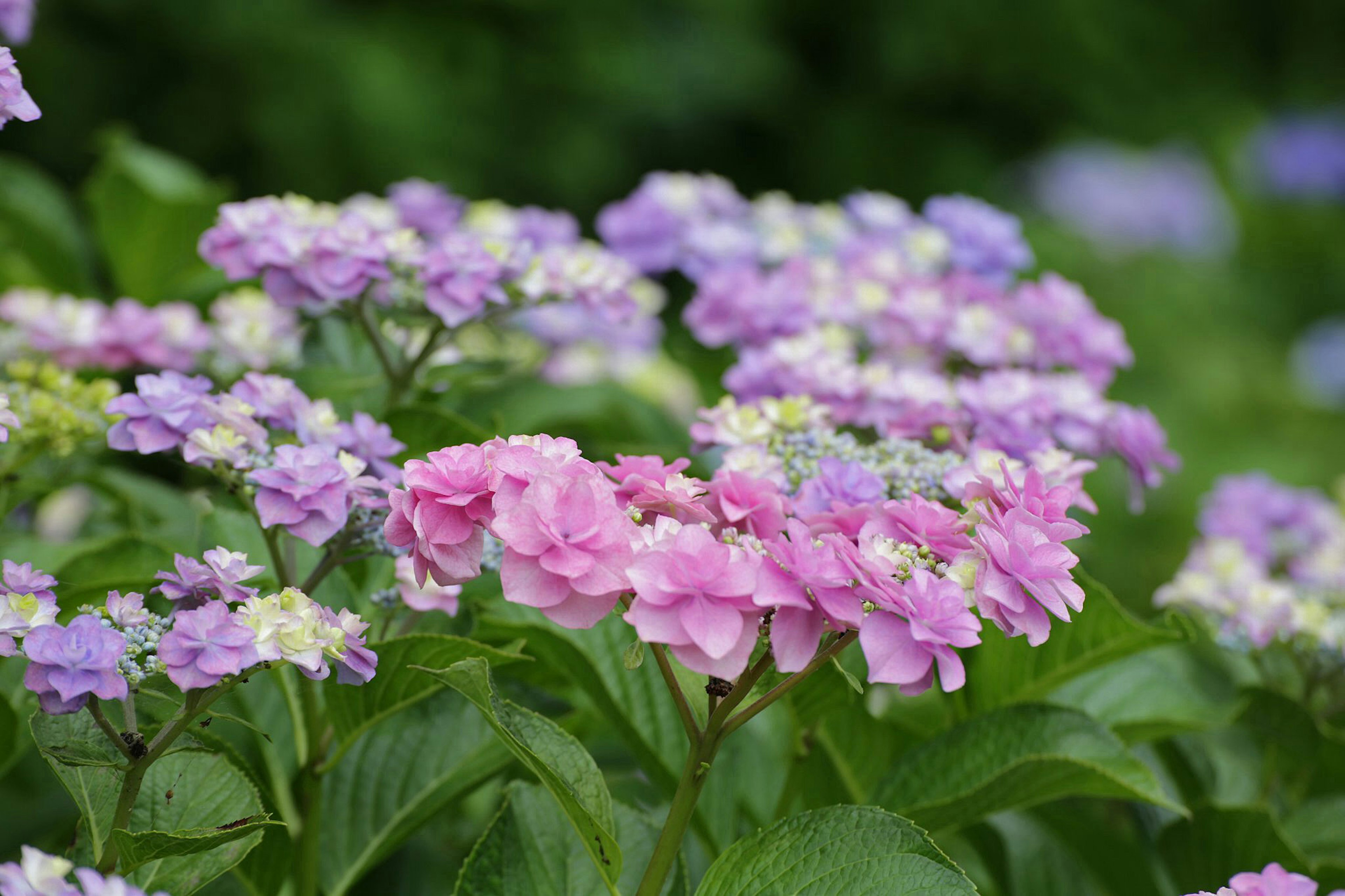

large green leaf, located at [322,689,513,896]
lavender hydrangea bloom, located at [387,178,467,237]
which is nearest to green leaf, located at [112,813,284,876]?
large green leaf, located at [322,689,513,896]

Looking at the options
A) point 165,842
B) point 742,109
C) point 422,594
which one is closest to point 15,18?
point 422,594

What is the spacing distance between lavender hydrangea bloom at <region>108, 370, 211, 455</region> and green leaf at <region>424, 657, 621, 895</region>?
0.23m

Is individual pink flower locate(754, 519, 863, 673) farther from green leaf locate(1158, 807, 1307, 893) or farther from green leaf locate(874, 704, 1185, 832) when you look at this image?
green leaf locate(1158, 807, 1307, 893)

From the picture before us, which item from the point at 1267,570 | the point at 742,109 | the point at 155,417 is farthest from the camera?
the point at 742,109

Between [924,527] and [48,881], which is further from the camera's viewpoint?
[924,527]

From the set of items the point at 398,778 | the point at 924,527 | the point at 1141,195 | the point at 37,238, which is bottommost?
the point at 398,778

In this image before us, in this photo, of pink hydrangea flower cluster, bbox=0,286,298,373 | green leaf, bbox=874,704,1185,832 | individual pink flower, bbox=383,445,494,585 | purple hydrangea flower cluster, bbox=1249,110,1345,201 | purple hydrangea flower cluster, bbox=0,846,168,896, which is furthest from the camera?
purple hydrangea flower cluster, bbox=1249,110,1345,201

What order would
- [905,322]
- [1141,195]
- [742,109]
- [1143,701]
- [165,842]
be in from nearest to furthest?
[165,842] → [1143,701] → [905,322] → [742,109] → [1141,195]

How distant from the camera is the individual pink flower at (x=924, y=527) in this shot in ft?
2.12

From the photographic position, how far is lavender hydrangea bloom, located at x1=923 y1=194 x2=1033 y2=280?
134cm

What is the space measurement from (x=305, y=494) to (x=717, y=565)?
Result: 0.26 metres

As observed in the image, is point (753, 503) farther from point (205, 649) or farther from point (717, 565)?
point (205, 649)

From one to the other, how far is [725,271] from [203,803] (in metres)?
0.76

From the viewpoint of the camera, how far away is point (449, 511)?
2.00 ft
